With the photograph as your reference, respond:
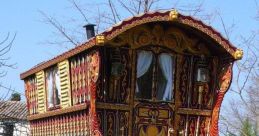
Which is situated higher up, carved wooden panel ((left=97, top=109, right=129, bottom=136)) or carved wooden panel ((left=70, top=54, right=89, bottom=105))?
carved wooden panel ((left=70, top=54, right=89, bottom=105))

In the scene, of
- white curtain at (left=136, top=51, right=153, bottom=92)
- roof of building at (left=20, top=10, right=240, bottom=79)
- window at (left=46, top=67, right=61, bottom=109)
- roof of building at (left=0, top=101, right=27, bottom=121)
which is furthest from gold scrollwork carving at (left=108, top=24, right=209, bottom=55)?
roof of building at (left=0, top=101, right=27, bottom=121)

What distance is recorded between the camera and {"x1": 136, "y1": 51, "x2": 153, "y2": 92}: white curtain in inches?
425

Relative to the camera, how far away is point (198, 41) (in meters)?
11.2

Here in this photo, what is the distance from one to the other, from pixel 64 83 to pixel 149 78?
74.6 inches

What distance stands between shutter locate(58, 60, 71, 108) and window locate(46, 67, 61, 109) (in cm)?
30

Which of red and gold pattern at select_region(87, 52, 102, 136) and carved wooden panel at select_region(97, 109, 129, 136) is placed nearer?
red and gold pattern at select_region(87, 52, 102, 136)

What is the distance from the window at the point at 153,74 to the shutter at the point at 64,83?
1516mm

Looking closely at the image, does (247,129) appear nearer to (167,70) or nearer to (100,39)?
(167,70)

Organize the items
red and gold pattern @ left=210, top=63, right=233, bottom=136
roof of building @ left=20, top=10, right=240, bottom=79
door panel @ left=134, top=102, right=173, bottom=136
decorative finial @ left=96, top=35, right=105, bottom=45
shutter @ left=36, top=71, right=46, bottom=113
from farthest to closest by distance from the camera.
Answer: shutter @ left=36, top=71, right=46, bottom=113
red and gold pattern @ left=210, top=63, right=233, bottom=136
door panel @ left=134, top=102, right=173, bottom=136
roof of building @ left=20, top=10, right=240, bottom=79
decorative finial @ left=96, top=35, right=105, bottom=45

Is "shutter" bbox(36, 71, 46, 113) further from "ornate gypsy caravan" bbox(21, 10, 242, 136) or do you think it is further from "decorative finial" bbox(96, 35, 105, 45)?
"decorative finial" bbox(96, 35, 105, 45)

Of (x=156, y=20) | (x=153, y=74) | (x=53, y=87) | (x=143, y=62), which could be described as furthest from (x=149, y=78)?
(x=53, y=87)

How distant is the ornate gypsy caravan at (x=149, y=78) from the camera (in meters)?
10.4

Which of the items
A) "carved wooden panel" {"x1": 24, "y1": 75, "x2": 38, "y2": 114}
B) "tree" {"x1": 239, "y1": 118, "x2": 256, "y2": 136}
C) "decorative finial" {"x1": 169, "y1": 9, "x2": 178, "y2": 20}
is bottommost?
"tree" {"x1": 239, "y1": 118, "x2": 256, "y2": 136}

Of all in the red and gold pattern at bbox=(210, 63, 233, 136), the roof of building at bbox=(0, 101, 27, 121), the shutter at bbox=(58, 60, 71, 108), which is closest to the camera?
the red and gold pattern at bbox=(210, 63, 233, 136)
